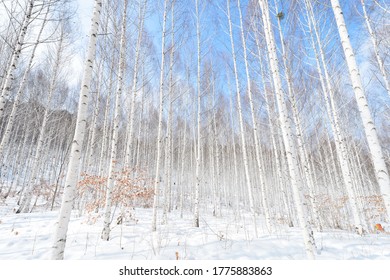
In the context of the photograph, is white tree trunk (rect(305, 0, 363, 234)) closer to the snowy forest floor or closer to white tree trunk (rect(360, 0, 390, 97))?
white tree trunk (rect(360, 0, 390, 97))

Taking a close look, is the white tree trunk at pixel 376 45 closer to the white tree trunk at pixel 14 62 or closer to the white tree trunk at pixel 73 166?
the white tree trunk at pixel 73 166

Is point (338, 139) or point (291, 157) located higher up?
point (338, 139)

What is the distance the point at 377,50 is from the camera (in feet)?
23.8

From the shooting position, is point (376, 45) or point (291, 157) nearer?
point (291, 157)

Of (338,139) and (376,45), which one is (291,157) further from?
(376,45)

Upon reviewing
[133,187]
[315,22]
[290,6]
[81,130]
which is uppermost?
[315,22]

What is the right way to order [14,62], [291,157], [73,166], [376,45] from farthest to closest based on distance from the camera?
[376,45]
[14,62]
[291,157]
[73,166]

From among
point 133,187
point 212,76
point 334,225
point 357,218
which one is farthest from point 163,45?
point 334,225

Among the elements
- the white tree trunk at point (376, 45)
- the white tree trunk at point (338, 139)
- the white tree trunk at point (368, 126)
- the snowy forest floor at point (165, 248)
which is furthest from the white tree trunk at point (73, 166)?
the white tree trunk at point (376, 45)

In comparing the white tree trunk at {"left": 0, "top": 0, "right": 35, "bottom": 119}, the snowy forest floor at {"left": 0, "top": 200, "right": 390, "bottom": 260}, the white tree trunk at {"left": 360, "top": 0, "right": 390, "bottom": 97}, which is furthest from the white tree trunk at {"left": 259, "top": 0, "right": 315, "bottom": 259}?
the white tree trunk at {"left": 0, "top": 0, "right": 35, "bottom": 119}

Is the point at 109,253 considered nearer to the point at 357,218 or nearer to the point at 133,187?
the point at 133,187

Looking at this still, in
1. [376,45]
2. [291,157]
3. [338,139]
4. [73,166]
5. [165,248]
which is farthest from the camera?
[338,139]

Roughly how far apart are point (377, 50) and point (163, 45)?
812 centimetres

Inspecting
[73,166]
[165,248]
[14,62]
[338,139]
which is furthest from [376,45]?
[14,62]
